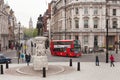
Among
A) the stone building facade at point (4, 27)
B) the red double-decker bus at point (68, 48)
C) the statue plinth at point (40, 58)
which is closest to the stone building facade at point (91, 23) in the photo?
the red double-decker bus at point (68, 48)

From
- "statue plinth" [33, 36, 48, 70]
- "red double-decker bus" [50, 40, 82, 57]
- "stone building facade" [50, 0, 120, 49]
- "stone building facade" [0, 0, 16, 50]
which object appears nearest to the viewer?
"statue plinth" [33, 36, 48, 70]

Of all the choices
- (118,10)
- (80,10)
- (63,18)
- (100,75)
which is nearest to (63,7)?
(63,18)

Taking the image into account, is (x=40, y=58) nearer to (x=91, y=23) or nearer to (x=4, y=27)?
A: (x=91, y=23)

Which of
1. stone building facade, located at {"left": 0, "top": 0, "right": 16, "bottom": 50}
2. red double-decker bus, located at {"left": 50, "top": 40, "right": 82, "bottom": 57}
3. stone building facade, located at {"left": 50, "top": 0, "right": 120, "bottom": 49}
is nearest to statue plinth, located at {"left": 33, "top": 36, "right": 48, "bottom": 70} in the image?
red double-decker bus, located at {"left": 50, "top": 40, "right": 82, "bottom": 57}

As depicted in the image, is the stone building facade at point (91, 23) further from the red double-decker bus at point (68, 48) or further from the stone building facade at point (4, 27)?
the stone building facade at point (4, 27)

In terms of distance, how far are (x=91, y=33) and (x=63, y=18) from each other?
11094 millimetres

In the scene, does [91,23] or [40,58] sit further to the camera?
[91,23]

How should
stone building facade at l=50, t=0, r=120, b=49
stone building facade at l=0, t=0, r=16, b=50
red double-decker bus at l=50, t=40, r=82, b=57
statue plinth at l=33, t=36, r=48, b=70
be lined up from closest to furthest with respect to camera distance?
statue plinth at l=33, t=36, r=48, b=70
red double-decker bus at l=50, t=40, r=82, b=57
stone building facade at l=50, t=0, r=120, b=49
stone building facade at l=0, t=0, r=16, b=50

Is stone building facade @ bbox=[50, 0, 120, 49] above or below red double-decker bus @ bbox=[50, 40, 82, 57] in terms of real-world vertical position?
above

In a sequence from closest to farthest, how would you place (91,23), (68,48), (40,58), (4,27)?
(40,58)
(68,48)
(91,23)
(4,27)

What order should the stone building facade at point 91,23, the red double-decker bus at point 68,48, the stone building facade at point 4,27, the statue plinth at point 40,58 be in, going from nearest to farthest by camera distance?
the statue plinth at point 40,58, the red double-decker bus at point 68,48, the stone building facade at point 91,23, the stone building facade at point 4,27

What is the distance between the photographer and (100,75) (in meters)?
28.5

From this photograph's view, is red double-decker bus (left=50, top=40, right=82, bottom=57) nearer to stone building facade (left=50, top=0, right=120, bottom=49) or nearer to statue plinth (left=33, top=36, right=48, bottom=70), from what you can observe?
stone building facade (left=50, top=0, right=120, bottom=49)

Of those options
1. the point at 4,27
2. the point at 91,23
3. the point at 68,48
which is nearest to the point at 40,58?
the point at 68,48
